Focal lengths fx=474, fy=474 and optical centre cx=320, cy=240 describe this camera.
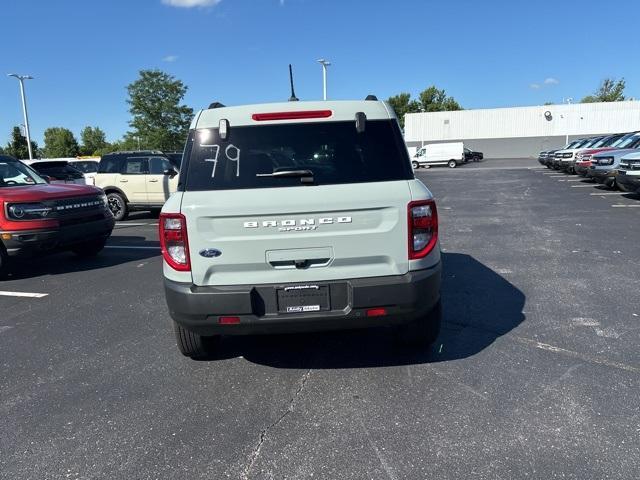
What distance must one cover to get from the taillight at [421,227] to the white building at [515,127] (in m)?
56.2

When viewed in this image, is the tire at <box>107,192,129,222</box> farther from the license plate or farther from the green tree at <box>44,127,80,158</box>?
the green tree at <box>44,127,80,158</box>

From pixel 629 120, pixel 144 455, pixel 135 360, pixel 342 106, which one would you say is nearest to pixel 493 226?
pixel 342 106

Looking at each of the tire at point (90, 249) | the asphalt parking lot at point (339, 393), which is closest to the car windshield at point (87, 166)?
the tire at point (90, 249)

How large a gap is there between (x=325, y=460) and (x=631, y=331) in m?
3.21

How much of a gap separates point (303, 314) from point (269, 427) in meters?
0.74

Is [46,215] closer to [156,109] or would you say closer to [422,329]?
[422,329]

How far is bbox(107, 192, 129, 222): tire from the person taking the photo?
45.0ft

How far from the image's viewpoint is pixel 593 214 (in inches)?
447

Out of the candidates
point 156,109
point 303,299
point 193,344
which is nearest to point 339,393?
point 303,299

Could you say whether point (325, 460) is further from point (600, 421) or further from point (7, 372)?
point (7, 372)

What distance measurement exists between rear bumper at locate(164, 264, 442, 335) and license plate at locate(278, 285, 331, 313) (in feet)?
0.10

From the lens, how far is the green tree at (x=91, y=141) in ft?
338

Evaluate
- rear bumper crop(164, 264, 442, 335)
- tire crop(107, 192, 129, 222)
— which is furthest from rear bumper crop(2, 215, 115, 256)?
tire crop(107, 192, 129, 222)

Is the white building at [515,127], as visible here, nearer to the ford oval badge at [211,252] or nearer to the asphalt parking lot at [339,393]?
the asphalt parking lot at [339,393]
